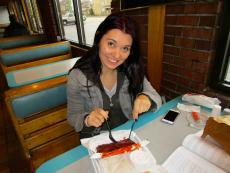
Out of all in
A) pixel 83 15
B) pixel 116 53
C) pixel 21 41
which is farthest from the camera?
pixel 21 41

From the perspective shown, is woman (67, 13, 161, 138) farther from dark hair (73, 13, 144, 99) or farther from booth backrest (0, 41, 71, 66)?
booth backrest (0, 41, 71, 66)

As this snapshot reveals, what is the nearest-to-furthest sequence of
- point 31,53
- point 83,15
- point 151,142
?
point 151,142
point 31,53
point 83,15

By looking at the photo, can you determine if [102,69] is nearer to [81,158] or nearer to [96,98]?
[96,98]

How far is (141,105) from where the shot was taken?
3.03 ft

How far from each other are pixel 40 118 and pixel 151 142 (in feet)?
2.76

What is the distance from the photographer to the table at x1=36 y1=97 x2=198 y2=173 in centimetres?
67

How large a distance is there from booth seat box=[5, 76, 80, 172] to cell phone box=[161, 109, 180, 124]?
0.75m

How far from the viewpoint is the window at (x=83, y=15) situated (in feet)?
7.37

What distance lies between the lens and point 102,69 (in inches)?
42.1

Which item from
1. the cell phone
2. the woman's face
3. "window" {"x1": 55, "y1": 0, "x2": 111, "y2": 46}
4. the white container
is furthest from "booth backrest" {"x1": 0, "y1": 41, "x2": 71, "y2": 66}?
the white container

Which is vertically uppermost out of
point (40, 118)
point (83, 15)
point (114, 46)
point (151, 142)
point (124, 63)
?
point (83, 15)

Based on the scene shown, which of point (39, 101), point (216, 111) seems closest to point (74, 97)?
point (39, 101)

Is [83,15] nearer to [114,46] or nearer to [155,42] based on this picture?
[155,42]

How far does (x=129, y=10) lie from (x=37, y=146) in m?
1.31
